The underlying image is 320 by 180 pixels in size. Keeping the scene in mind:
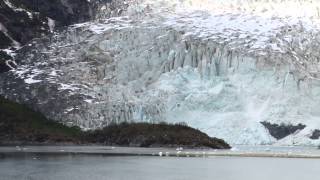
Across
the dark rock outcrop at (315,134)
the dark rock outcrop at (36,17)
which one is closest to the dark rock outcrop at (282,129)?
the dark rock outcrop at (315,134)

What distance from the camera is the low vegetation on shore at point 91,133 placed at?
10650cm

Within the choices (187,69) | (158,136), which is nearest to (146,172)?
(158,136)

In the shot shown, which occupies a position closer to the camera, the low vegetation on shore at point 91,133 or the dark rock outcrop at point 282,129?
the dark rock outcrop at point 282,129

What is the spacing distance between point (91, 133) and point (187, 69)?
1906 centimetres

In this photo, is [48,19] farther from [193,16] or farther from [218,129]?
[218,129]

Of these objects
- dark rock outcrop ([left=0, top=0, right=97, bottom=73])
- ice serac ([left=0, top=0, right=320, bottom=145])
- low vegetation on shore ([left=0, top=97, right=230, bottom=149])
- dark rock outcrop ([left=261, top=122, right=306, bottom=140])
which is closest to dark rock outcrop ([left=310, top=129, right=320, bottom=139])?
ice serac ([left=0, top=0, right=320, bottom=145])

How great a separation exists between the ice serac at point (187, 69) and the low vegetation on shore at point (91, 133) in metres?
1.84

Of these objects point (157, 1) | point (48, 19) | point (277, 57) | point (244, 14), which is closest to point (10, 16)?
point (48, 19)

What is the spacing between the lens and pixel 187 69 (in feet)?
363

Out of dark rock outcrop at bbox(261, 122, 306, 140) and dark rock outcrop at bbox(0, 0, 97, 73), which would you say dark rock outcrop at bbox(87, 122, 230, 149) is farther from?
dark rock outcrop at bbox(0, 0, 97, 73)

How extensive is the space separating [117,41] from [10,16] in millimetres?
39212

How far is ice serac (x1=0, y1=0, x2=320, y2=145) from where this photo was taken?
106438mm

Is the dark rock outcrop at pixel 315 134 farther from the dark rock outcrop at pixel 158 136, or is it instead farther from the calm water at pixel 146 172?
the calm water at pixel 146 172

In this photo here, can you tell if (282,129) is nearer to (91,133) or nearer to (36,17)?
(91,133)
